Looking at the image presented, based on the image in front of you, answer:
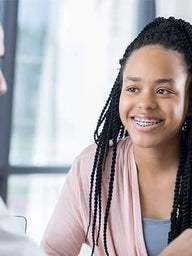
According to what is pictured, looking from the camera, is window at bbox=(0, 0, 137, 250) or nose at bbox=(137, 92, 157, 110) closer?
nose at bbox=(137, 92, 157, 110)

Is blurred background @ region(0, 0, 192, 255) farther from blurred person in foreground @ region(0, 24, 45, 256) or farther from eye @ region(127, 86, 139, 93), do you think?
blurred person in foreground @ region(0, 24, 45, 256)

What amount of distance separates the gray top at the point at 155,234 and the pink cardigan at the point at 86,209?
0.14 feet

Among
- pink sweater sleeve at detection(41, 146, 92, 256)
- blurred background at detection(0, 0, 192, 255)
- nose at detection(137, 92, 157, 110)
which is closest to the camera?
nose at detection(137, 92, 157, 110)

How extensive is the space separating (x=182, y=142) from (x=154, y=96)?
0.63 feet

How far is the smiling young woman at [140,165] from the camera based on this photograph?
1.39 m

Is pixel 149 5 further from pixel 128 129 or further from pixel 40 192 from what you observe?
pixel 128 129

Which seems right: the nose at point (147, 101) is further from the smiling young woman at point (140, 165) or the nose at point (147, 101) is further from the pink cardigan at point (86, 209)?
the pink cardigan at point (86, 209)

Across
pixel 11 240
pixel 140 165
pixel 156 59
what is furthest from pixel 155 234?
pixel 11 240

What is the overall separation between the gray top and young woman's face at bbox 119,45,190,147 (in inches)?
8.6

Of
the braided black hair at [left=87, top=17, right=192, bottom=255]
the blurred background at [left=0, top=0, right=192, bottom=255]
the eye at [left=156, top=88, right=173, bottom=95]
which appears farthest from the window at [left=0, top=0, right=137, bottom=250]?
the eye at [left=156, top=88, right=173, bottom=95]

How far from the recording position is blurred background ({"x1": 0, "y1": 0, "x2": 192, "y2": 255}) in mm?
2629

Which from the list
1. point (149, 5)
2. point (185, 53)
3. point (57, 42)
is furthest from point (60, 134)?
point (185, 53)

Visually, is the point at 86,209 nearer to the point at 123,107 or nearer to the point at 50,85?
the point at 123,107

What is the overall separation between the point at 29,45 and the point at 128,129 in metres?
1.36
